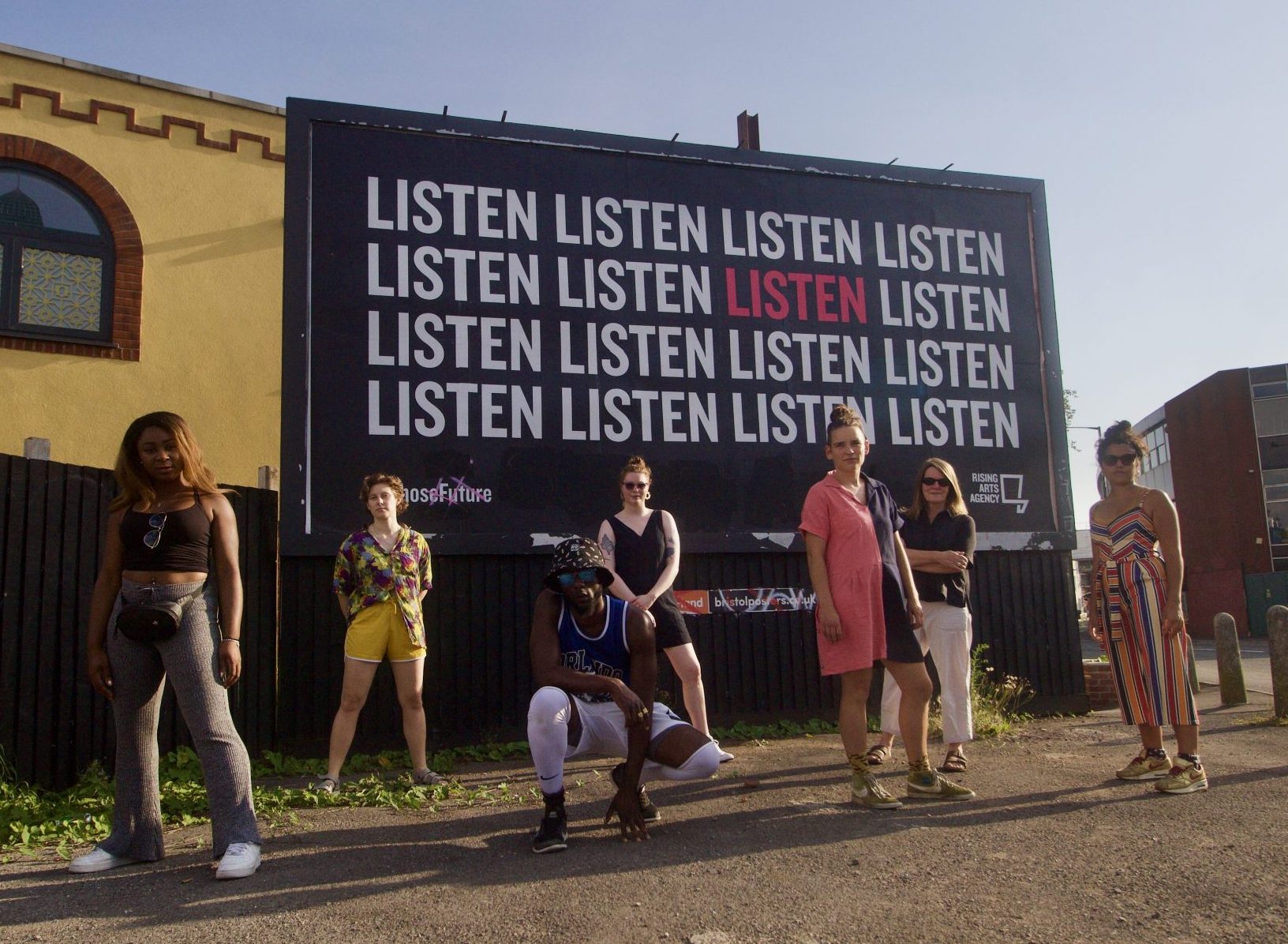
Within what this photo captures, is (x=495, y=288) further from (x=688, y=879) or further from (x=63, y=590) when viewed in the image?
(x=688, y=879)

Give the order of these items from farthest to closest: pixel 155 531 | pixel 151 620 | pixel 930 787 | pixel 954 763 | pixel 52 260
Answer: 1. pixel 52 260
2. pixel 954 763
3. pixel 930 787
4. pixel 155 531
5. pixel 151 620

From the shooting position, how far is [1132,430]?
18.3 ft

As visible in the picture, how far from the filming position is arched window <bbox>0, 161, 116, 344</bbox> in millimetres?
9227

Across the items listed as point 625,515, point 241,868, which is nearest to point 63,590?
point 241,868

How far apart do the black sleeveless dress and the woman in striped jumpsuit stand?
7.63 ft

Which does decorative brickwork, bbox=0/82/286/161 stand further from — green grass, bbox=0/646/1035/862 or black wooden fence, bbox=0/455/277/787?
green grass, bbox=0/646/1035/862

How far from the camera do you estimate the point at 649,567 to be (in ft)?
19.3

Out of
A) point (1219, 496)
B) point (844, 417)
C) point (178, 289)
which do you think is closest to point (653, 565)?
point (844, 417)

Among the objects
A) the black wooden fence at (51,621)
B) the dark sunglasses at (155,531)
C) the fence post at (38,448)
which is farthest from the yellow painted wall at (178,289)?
the dark sunglasses at (155,531)

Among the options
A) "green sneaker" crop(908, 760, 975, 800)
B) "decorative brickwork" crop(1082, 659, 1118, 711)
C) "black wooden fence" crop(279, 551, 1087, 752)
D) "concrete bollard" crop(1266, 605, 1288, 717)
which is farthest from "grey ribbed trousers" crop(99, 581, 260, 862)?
"concrete bollard" crop(1266, 605, 1288, 717)

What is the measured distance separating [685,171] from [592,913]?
6118 millimetres

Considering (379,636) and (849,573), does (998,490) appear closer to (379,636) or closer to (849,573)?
(849,573)

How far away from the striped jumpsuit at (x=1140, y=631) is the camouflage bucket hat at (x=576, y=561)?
9.35 feet

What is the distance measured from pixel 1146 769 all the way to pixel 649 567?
2.87 meters
